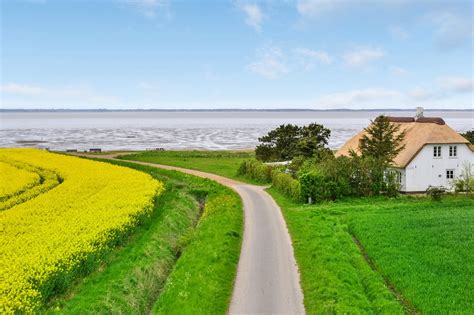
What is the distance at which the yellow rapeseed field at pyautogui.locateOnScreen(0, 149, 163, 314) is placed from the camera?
18.8 meters

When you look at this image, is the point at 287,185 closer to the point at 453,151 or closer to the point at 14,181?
the point at 453,151

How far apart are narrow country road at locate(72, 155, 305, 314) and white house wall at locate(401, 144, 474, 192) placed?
17200mm

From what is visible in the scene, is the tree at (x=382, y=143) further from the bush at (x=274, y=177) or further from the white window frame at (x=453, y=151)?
the bush at (x=274, y=177)

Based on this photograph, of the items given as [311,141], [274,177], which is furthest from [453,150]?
[311,141]

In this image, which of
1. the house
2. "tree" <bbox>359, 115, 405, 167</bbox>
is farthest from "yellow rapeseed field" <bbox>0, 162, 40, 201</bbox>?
the house

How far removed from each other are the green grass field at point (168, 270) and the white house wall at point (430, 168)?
19.5 m

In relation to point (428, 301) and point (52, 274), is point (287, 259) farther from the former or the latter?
point (52, 274)

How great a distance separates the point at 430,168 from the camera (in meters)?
47.1

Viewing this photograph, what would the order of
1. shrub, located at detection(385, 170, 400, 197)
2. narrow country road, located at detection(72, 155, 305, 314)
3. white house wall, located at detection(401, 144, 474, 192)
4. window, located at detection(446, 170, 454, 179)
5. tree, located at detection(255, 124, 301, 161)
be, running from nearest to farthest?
narrow country road, located at detection(72, 155, 305, 314), shrub, located at detection(385, 170, 400, 197), white house wall, located at detection(401, 144, 474, 192), window, located at detection(446, 170, 454, 179), tree, located at detection(255, 124, 301, 161)

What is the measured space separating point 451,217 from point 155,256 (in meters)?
19.6

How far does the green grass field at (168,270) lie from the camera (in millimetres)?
18688

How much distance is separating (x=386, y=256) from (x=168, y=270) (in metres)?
10.4

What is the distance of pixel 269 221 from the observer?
110 feet

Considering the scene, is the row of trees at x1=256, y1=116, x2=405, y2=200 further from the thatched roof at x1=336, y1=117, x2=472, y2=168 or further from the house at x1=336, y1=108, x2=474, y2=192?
the house at x1=336, y1=108, x2=474, y2=192
